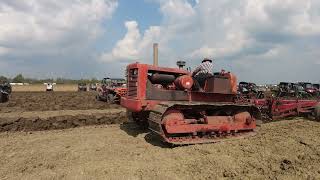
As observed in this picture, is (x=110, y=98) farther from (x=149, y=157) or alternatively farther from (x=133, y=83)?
(x=149, y=157)

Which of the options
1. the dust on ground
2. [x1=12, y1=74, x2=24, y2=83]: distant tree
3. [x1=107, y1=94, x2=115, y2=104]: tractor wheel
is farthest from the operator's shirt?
[x1=12, y1=74, x2=24, y2=83]: distant tree

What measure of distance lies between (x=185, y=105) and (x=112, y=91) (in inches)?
671

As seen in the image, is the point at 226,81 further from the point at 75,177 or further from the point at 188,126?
the point at 75,177

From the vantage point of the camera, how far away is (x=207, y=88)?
11.6 meters

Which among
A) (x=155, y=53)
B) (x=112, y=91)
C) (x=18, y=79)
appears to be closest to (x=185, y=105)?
(x=155, y=53)

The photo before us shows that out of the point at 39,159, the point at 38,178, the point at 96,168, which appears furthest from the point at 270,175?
the point at 39,159

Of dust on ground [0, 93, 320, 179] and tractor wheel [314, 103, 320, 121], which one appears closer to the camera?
dust on ground [0, 93, 320, 179]

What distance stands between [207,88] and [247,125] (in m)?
1.73

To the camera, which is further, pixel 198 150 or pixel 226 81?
pixel 226 81

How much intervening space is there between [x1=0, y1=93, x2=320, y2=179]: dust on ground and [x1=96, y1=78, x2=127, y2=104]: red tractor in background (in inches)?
533

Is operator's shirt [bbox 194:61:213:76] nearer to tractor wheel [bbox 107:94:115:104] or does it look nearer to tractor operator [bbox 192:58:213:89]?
tractor operator [bbox 192:58:213:89]

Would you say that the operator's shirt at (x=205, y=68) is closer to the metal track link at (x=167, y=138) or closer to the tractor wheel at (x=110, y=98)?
the metal track link at (x=167, y=138)

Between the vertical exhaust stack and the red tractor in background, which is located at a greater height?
the vertical exhaust stack

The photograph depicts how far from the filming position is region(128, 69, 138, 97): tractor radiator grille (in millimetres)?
11150
